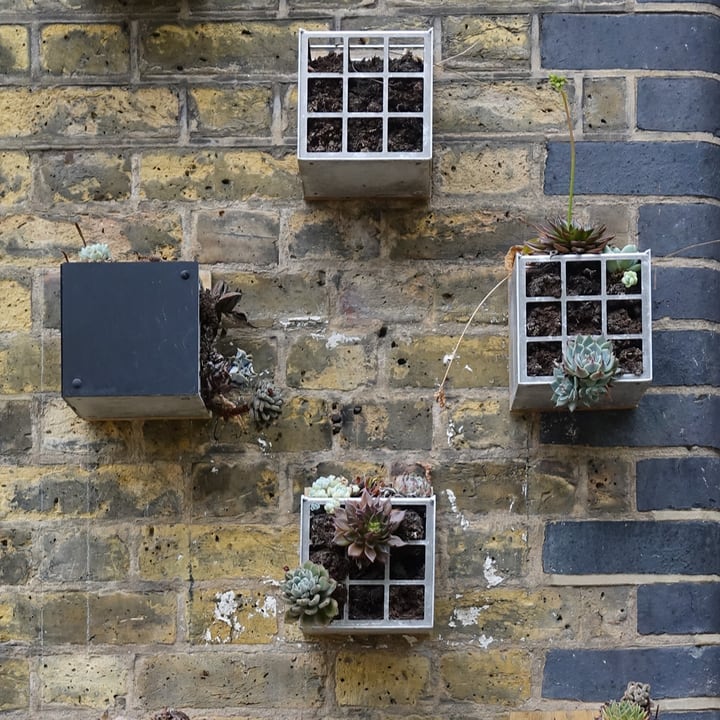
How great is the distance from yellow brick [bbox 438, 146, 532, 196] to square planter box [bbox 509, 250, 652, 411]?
10.4 inches

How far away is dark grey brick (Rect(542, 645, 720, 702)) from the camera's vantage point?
7.45 feet

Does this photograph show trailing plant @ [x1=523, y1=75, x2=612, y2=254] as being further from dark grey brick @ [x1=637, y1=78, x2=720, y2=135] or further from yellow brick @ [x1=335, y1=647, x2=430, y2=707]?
yellow brick @ [x1=335, y1=647, x2=430, y2=707]

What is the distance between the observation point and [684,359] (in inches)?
92.0

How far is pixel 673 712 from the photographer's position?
226 centimetres

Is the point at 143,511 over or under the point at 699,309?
under

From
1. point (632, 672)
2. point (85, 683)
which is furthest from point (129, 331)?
point (632, 672)

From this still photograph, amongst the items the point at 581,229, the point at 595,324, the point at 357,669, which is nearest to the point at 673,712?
the point at 357,669

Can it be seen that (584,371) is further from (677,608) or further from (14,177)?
(14,177)

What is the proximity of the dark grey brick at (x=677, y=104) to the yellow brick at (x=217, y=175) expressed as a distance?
71 centimetres

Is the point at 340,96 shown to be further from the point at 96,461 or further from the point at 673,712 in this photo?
the point at 673,712

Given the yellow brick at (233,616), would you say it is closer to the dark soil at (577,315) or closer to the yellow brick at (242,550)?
the yellow brick at (242,550)

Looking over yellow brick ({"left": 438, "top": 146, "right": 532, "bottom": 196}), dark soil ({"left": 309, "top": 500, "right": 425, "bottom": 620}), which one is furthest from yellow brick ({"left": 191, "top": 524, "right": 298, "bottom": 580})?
yellow brick ({"left": 438, "top": 146, "right": 532, "bottom": 196})

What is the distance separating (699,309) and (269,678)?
109 cm

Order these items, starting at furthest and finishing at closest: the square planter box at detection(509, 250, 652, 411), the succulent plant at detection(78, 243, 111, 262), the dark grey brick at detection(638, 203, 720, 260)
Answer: the dark grey brick at detection(638, 203, 720, 260) → the succulent plant at detection(78, 243, 111, 262) → the square planter box at detection(509, 250, 652, 411)
